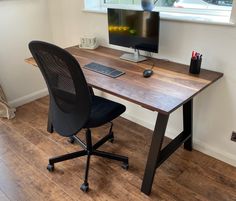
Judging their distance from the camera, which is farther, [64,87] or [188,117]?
[188,117]

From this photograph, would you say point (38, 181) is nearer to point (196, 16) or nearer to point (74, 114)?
point (74, 114)

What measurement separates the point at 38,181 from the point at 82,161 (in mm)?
379

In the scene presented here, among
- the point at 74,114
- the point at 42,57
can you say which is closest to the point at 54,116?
the point at 74,114

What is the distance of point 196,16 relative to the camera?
193 cm

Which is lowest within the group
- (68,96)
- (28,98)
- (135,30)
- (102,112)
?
(28,98)

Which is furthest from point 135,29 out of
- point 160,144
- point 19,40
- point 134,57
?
point 19,40

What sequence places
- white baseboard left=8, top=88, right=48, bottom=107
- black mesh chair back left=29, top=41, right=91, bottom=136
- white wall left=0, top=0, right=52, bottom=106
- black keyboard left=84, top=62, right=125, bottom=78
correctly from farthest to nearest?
white baseboard left=8, top=88, right=48, bottom=107 → white wall left=0, top=0, right=52, bottom=106 → black keyboard left=84, top=62, right=125, bottom=78 → black mesh chair back left=29, top=41, right=91, bottom=136

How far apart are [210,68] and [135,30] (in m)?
0.66

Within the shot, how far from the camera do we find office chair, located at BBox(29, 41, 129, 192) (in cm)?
140

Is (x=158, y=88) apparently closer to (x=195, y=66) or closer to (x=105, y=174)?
(x=195, y=66)

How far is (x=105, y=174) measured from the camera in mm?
1942

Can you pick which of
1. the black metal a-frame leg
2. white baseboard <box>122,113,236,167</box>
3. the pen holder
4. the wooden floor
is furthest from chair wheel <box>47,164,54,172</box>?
the pen holder

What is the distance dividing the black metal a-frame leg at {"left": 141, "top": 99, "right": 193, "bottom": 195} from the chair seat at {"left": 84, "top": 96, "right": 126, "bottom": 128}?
339 mm

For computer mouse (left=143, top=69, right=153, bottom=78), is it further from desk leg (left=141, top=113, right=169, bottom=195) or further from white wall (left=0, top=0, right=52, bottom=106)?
white wall (left=0, top=0, right=52, bottom=106)
